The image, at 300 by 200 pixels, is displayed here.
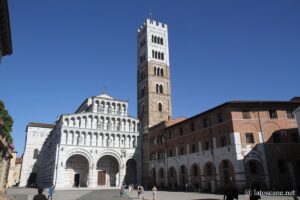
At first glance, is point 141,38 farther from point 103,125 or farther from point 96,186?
point 96,186

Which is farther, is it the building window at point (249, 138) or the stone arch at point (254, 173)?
the building window at point (249, 138)

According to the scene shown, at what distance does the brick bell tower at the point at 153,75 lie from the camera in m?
58.5

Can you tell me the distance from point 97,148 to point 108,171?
584 cm

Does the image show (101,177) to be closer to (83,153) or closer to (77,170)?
(77,170)

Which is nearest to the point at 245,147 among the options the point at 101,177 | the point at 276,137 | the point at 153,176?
the point at 276,137

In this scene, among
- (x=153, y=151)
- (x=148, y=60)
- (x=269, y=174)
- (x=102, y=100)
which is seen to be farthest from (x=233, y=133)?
(x=148, y=60)

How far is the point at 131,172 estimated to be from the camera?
5544 cm

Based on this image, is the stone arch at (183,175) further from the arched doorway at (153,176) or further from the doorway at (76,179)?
the doorway at (76,179)

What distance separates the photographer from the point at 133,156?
180 ft

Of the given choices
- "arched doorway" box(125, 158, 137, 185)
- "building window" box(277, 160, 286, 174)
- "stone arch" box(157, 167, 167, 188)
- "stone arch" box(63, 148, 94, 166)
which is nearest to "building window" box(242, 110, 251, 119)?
"building window" box(277, 160, 286, 174)

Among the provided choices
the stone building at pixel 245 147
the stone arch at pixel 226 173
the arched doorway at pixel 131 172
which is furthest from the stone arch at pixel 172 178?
the arched doorway at pixel 131 172

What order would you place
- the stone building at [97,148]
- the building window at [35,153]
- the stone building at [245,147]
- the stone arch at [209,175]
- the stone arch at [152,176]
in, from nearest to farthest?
Result: the stone building at [245,147]
the stone arch at [209,175]
the stone building at [97,148]
the stone arch at [152,176]
the building window at [35,153]

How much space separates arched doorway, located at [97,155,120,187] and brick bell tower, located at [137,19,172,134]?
9.00 m

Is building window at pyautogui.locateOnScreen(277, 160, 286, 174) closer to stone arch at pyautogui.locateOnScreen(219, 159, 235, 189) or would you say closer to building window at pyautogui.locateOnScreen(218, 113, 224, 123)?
stone arch at pyautogui.locateOnScreen(219, 159, 235, 189)
